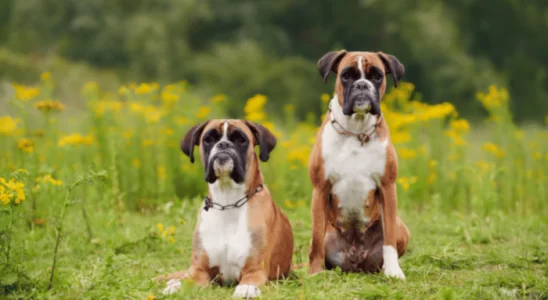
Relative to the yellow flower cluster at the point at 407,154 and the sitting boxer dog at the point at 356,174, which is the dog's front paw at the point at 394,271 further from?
the yellow flower cluster at the point at 407,154

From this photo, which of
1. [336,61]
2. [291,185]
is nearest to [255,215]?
[336,61]

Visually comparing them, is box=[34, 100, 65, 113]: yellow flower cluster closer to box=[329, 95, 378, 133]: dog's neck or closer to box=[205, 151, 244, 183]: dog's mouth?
box=[205, 151, 244, 183]: dog's mouth

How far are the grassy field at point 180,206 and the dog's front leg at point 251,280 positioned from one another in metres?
0.08

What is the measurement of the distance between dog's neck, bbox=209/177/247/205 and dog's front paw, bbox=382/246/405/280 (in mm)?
1123

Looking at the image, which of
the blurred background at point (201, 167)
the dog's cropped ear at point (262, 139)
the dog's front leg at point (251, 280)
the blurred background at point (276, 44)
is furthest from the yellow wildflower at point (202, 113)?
the blurred background at point (276, 44)

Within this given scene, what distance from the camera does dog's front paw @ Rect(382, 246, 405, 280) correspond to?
Answer: 4.80 metres

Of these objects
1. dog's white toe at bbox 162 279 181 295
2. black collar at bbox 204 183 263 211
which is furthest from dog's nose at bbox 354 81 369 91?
dog's white toe at bbox 162 279 181 295

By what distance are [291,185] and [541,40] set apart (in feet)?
64.7

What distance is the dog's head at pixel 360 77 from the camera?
4688 mm

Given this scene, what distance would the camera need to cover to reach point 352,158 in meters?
4.87

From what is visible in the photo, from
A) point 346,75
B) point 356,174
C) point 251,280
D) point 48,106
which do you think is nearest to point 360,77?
point 346,75

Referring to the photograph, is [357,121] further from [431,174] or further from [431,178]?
[431,174]

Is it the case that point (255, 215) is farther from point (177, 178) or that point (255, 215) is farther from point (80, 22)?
point (80, 22)

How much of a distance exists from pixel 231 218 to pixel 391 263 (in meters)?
1.18
